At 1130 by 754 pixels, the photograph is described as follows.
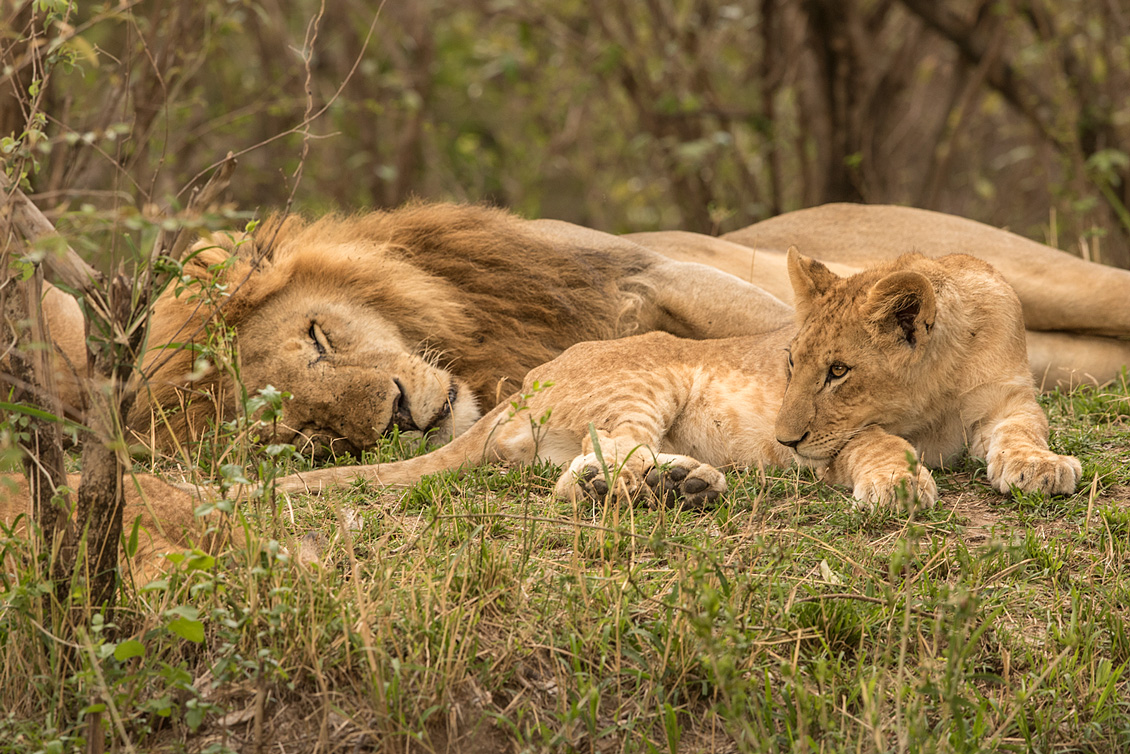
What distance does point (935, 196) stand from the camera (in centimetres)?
806

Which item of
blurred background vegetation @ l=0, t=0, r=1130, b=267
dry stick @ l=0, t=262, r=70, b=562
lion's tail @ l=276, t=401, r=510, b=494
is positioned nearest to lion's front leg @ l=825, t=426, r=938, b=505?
lion's tail @ l=276, t=401, r=510, b=494

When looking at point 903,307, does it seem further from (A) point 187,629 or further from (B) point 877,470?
(A) point 187,629

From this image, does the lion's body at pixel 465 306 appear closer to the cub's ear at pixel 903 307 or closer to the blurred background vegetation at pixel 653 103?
the blurred background vegetation at pixel 653 103

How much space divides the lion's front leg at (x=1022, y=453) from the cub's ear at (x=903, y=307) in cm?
36

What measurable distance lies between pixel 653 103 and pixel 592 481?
5.56 m

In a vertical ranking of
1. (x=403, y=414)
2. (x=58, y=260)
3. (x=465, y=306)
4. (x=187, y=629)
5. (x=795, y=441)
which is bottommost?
(x=403, y=414)

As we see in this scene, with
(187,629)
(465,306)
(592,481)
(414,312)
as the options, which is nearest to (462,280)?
(465,306)

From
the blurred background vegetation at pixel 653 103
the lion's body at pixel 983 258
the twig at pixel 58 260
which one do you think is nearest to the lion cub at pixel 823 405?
the twig at pixel 58 260

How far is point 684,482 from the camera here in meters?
2.97

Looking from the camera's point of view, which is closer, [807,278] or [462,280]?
[807,278]

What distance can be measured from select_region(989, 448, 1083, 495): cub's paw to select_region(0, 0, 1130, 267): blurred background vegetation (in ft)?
8.15

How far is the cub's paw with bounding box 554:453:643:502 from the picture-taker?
294cm

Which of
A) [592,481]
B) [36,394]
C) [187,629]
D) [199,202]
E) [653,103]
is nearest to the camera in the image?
[187,629]

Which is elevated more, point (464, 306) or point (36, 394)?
point (36, 394)
